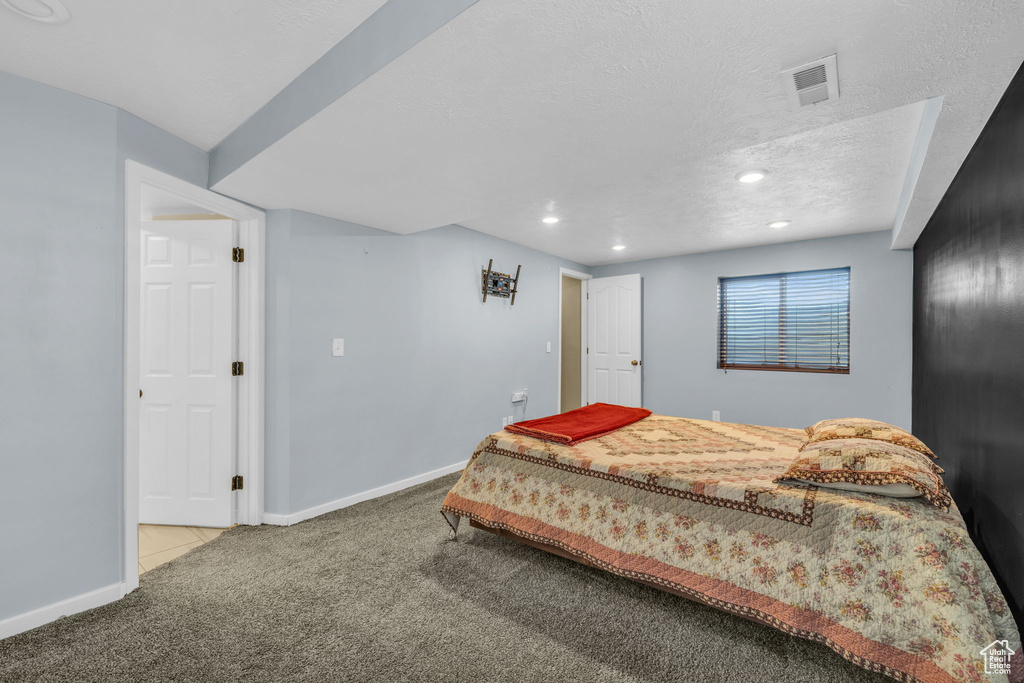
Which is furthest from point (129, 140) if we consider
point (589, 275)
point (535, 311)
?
point (589, 275)

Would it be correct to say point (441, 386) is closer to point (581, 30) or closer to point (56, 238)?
point (56, 238)

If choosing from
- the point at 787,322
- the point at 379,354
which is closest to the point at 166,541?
the point at 379,354

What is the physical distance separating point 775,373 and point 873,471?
3227 millimetres

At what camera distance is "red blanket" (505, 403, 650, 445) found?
265 centimetres

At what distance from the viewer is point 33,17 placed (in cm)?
155

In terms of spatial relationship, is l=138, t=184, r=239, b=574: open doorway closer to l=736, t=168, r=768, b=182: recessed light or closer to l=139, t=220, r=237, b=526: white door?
l=139, t=220, r=237, b=526: white door

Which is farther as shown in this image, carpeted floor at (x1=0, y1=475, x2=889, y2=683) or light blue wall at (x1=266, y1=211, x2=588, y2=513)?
light blue wall at (x1=266, y1=211, x2=588, y2=513)

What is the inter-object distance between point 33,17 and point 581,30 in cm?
191

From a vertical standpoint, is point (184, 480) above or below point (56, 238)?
below

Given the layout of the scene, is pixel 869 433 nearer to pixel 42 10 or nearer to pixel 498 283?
pixel 498 283

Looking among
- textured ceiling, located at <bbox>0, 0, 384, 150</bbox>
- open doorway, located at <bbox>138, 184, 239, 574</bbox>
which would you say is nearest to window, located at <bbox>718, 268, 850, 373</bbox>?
textured ceiling, located at <bbox>0, 0, 384, 150</bbox>

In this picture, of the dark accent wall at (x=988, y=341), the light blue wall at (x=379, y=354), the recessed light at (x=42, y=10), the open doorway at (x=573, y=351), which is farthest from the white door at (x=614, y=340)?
the recessed light at (x=42, y=10)

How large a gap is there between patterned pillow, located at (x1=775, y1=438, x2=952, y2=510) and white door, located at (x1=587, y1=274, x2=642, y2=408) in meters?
3.52

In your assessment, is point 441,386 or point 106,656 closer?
point 106,656
